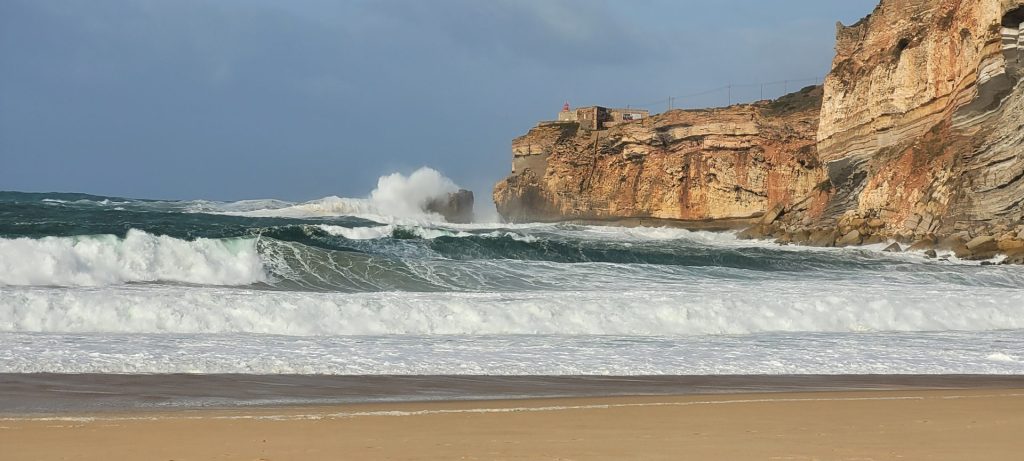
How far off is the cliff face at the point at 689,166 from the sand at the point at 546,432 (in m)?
40.0

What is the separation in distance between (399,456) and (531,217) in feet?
192

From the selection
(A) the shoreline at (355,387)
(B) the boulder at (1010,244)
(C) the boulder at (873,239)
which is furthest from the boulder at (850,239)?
(A) the shoreline at (355,387)

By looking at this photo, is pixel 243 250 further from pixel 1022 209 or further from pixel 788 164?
pixel 788 164

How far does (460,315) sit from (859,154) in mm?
29279

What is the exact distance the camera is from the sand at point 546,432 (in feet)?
17.6

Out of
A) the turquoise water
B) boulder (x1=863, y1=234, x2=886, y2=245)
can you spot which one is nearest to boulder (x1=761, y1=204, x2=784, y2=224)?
boulder (x1=863, y1=234, x2=886, y2=245)

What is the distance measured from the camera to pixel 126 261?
17531 mm

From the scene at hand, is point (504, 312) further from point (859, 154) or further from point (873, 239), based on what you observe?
point (859, 154)

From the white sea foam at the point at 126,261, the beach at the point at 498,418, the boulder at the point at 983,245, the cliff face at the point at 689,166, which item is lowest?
the beach at the point at 498,418

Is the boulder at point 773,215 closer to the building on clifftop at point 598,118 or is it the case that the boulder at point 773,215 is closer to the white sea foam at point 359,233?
the building on clifftop at point 598,118

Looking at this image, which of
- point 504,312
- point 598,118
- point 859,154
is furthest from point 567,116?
point 504,312

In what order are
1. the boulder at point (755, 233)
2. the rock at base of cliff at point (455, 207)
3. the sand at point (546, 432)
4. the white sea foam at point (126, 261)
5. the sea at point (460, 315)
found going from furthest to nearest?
the rock at base of cliff at point (455, 207) → the boulder at point (755, 233) → the white sea foam at point (126, 261) → the sea at point (460, 315) → the sand at point (546, 432)

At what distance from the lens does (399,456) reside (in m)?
5.25

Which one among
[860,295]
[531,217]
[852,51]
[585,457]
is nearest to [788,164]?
[852,51]
